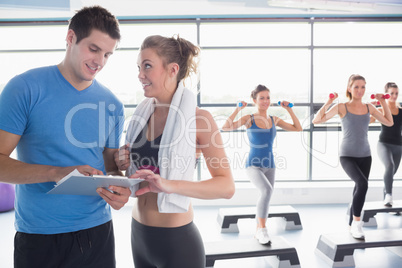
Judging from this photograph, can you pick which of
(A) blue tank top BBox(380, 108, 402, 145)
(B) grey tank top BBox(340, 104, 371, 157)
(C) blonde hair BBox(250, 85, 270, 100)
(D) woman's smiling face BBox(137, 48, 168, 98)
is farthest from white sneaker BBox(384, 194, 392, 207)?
(D) woman's smiling face BBox(137, 48, 168, 98)

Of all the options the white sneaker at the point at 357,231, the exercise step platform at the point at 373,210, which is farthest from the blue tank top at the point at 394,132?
the white sneaker at the point at 357,231

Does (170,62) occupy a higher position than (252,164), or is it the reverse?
(170,62)

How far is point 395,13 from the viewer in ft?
17.2

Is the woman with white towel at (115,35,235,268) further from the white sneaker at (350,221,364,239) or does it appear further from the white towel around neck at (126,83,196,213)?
the white sneaker at (350,221,364,239)

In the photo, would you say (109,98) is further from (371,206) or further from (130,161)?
(371,206)

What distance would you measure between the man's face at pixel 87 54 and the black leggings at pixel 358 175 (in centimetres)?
295

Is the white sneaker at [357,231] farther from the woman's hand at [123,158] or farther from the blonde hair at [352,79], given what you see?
the woman's hand at [123,158]

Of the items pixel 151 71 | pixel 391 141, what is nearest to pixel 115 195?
pixel 151 71

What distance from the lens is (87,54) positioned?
138 centimetres

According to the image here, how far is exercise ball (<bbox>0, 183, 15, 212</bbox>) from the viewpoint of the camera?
4652mm

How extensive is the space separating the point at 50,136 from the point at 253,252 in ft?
7.48

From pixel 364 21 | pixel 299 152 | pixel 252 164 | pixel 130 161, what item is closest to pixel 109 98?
pixel 130 161

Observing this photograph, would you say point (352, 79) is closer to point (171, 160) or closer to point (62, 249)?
point (171, 160)

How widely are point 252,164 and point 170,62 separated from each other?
2302 mm
